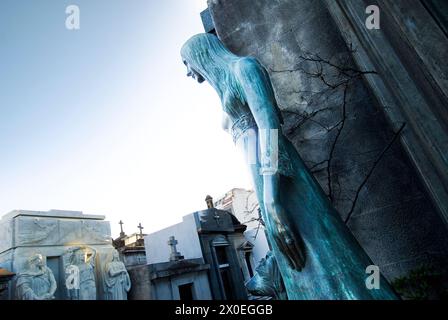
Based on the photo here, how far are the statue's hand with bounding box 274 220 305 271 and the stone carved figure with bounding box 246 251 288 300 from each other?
0.99 ft

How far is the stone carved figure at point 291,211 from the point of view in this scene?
1.12 metres

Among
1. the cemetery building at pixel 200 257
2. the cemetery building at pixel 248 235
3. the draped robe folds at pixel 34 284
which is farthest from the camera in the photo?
the cemetery building at pixel 248 235

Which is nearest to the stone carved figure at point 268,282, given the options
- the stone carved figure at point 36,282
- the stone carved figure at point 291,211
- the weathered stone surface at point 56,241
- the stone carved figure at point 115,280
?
the stone carved figure at point 291,211

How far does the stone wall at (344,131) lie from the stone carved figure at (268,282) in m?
0.74

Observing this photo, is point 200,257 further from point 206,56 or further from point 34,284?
point 206,56

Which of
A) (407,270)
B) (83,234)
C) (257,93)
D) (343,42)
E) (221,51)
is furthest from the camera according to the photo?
(83,234)

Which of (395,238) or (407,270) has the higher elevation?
(395,238)

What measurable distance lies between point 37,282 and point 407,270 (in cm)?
630

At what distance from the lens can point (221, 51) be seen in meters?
1.81

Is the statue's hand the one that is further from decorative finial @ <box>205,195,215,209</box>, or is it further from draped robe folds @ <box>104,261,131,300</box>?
decorative finial @ <box>205,195,215,209</box>

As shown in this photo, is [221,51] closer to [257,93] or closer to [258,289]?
[257,93]

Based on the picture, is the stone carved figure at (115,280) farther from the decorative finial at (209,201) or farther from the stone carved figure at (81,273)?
the decorative finial at (209,201)

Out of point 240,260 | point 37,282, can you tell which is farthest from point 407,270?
point 240,260

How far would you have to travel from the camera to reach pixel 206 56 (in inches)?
70.9
